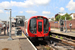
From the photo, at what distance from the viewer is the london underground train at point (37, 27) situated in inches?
367

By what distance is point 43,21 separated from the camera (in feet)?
31.3

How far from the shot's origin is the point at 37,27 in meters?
9.39

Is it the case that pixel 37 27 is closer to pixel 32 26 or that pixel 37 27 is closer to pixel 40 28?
pixel 40 28

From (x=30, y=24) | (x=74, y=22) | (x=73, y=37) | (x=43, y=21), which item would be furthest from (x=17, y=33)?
(x=74, y=22)

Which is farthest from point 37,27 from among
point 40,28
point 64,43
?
point 64,43

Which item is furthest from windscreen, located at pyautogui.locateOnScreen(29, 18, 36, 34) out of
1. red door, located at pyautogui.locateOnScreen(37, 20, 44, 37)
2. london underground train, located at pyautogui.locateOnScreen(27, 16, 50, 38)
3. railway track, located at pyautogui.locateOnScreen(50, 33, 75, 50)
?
railway track, located at pyautogui.locateOnScreen(50, 33, 75, 50)

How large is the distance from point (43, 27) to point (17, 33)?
15.4 feet

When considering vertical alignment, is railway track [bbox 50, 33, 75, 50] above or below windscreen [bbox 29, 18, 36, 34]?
below

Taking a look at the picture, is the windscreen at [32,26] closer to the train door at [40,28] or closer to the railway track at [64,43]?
the train door at [40,28]

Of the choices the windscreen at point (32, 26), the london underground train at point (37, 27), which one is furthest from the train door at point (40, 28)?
the windscreen at point (32, 26)

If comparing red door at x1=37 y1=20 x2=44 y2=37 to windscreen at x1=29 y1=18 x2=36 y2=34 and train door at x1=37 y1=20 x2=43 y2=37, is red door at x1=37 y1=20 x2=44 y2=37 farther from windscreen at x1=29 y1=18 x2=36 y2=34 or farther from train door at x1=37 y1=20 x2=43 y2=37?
windscreen at x1=29 y1=18 x2=36 y2=34

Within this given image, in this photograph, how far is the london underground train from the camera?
9312 mm

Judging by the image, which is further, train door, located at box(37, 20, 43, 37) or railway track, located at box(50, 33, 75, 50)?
train door, located at box(37, 20, 43, 37)

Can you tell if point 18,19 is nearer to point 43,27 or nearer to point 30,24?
point 30,24
